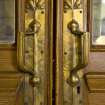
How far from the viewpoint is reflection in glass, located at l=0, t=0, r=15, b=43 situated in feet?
3.32

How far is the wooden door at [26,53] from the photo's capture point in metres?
1.00

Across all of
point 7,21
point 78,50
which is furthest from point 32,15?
point 78,50

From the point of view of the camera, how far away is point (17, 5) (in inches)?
39.8

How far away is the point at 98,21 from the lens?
3.31ft

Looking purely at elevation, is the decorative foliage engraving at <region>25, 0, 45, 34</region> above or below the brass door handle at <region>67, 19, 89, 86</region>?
above

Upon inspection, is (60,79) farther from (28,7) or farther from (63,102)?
(28,7)

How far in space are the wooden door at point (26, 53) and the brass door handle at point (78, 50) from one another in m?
0.07

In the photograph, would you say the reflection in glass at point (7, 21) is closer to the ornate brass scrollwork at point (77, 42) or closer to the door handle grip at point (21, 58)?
the door handle grip at point (21, 58)

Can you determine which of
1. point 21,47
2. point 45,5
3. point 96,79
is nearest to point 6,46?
point 21,47

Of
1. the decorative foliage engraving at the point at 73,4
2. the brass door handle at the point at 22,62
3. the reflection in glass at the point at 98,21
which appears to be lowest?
the brass door handle at the point at 22,62

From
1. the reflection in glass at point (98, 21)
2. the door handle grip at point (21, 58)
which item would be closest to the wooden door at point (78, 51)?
the reflection in glass at point (98, 21)

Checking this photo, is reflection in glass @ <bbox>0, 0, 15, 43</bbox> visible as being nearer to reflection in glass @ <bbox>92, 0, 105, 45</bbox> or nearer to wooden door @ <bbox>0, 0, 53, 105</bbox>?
wooden door @ <bbox>0, 0, 53, 105</bbox>

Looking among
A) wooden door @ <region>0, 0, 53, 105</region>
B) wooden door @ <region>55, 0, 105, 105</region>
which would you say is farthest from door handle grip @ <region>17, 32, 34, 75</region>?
wooden door @ <region>55, 0, 105, 105</region>

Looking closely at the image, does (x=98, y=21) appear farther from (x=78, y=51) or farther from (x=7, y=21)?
(x=7, y=21)
